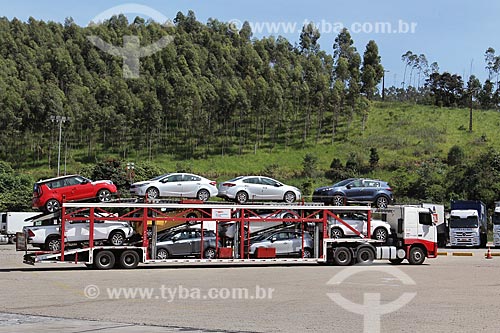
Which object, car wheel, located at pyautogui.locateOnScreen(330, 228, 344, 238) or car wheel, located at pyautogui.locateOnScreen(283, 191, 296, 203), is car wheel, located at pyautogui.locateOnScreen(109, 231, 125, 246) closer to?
car wheel, located at pyautogui.locateOnScreen(283, 191, 296, 203)

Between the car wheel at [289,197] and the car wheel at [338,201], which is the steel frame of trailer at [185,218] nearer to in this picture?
the car wheel at [338,201]

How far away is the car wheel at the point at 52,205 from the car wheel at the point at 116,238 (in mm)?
2476

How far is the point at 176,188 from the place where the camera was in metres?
30.7

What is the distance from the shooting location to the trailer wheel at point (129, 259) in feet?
90.5

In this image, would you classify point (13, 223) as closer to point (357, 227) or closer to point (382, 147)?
point (357, 227)

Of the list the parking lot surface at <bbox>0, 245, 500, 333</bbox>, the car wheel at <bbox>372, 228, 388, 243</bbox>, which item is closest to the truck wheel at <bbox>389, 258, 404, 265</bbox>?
the car wheel at <bbox>372, 228, 388, 243</bbox>

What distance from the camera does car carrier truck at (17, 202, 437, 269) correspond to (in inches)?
1066

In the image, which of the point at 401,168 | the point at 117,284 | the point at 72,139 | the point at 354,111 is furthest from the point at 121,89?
the point at 117,284

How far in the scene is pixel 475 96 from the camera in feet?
429

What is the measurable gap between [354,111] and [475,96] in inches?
1529

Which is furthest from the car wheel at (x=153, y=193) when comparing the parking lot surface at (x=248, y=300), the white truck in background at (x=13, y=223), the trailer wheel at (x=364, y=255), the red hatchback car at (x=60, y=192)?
the white truck in background at (x=13, y=223)

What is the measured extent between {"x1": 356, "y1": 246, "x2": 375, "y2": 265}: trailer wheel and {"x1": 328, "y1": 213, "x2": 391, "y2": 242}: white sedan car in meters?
0.79

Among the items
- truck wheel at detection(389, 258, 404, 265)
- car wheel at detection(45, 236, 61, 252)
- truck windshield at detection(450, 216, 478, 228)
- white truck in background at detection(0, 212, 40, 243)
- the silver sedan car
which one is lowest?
white truck in background at detection(0, 212, 40, 243)

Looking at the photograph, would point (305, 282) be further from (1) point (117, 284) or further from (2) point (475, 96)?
(2) point (475, 96)
